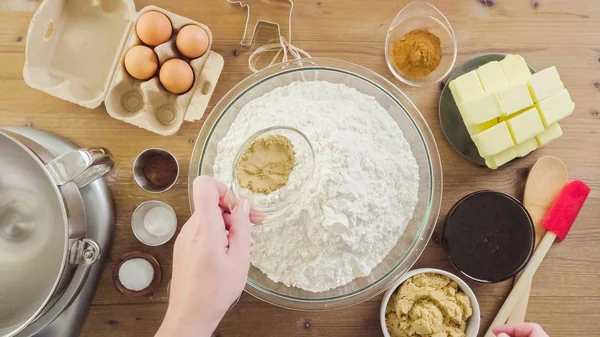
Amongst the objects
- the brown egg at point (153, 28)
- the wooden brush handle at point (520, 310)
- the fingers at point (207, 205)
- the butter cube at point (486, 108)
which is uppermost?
the brown egg at point (153, 28)

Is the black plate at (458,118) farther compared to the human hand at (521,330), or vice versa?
the black plate at (458,118)

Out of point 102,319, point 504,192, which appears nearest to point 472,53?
point 504,192

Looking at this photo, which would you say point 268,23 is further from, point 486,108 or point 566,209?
point 566,209

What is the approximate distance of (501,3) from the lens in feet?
4.22

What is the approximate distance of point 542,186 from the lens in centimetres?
126

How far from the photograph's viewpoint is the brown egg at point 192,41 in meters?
1.18

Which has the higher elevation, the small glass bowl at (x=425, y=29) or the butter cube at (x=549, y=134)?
the small glass bowl at (x=425, y=29)

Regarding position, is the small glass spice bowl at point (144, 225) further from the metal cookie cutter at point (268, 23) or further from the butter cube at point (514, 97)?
the butter cube at point (514, 97)

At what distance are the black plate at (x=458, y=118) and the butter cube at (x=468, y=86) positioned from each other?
60 millimetres

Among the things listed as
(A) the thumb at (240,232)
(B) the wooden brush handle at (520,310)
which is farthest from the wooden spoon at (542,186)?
(A) the thumb at (240,232)

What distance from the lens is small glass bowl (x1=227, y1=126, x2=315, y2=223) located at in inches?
37.4

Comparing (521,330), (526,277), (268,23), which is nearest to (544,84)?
(526,277)

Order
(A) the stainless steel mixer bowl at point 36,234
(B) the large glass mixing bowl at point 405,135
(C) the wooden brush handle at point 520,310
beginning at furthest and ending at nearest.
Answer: (C) the wooden brush handle at point 520,310
(B) the large glass mixing bowl at point 405,135
(A) the stainless steel mixer bowl at point 36,234

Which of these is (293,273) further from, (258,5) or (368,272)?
(258,5)
